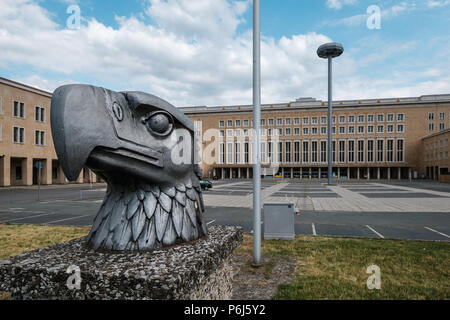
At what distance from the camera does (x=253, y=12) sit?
5.51 meters

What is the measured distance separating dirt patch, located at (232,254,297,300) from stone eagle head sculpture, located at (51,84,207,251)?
1.87 m

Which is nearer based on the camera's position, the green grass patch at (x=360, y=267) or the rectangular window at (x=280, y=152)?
the green grass patch at (x=360, y=267)

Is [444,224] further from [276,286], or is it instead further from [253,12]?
[253,12]

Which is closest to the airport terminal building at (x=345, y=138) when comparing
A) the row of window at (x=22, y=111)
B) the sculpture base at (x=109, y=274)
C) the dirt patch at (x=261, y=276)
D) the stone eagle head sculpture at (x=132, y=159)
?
the row of window at (x=22, y=111)

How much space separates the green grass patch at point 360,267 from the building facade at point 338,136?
51094mm

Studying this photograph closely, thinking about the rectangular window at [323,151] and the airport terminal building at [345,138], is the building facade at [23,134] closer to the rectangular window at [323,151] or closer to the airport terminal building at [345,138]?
the airport terminal building at [345,138]

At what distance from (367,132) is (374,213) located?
5577cm

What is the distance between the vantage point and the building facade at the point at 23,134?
30.8 m

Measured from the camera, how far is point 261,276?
4.68m

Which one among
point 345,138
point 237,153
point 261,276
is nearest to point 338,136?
point 345,138

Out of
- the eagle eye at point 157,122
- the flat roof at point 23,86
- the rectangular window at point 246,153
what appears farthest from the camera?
the rectangular window at point 246,153

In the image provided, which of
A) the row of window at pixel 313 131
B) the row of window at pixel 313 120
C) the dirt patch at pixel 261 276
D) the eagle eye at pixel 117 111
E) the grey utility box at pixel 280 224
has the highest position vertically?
the row of window at pixel 313 120

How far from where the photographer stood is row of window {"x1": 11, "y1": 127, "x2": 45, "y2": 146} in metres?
32.0

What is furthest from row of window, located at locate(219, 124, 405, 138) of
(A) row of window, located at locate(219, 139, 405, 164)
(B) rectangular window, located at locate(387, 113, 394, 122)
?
(A) row of window, located at locate(219, 139, 405, 164)
